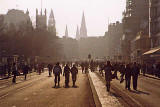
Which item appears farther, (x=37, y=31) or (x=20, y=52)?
(x=37, y=31)

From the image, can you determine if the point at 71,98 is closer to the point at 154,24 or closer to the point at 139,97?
the point at 139,97

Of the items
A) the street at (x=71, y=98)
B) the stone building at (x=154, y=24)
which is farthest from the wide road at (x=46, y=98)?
the stone building at (x=154, y=24)

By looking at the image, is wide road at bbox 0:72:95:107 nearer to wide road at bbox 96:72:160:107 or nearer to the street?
the street

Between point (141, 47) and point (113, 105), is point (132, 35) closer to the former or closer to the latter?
point (141, 47)

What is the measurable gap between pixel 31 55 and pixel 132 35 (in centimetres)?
3933

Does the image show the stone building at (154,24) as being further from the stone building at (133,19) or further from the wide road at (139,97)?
the wide road at (139,97)

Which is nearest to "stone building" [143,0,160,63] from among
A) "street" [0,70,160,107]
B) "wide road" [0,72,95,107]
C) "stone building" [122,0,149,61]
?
"stone building" [122,0,149,61]

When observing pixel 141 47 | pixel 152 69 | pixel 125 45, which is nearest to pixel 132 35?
pixel 125 45

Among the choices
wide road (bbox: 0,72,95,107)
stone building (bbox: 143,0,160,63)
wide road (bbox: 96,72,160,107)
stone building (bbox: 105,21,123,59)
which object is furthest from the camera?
stone building (bbox: 105,21,123,59)

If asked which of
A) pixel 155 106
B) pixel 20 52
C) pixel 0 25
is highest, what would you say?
pixel 0 25

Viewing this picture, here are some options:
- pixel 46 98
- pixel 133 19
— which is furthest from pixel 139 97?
pixel 133 19

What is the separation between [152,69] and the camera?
134 feet

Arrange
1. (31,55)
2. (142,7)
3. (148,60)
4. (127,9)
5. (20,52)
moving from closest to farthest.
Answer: (148,60)
(20,52)
(31,55)
(142,7)
(127,9)

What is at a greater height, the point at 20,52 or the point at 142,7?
the point at 142,7
